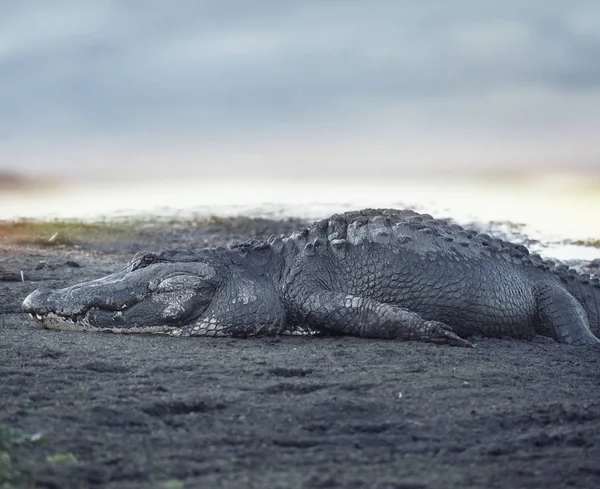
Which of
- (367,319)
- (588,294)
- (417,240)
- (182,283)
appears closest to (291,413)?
(367,319)

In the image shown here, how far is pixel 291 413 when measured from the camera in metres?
5.59

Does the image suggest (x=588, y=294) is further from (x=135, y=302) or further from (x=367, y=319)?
(x=135, y=302)

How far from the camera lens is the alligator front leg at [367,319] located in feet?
27.5

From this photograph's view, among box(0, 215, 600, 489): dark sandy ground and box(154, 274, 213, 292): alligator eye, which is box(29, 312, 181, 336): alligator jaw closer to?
box(0, 215, 600, 489): dark sandy ground

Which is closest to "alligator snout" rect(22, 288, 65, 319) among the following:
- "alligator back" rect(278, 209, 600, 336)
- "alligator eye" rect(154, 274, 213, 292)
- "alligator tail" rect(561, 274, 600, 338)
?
"alligator eye" rect(154, 274, 213, 292)

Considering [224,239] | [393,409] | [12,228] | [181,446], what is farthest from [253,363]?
[12,228]

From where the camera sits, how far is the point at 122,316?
8.53 meters

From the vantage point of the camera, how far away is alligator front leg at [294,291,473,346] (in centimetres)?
837

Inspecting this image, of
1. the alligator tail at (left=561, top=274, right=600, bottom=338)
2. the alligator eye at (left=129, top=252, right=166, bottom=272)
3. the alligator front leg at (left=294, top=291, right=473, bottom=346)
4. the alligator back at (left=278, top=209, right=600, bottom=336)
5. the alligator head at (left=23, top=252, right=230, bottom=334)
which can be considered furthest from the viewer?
the alligator tail at (left=561, top=274, right=600, bottom=338)

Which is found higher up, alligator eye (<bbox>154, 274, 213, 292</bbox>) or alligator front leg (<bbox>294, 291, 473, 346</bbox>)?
alligator eye (<bbox>154, 274, 213, 292</bbox>)

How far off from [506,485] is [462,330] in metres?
4.42

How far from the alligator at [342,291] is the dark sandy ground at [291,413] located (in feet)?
0.97

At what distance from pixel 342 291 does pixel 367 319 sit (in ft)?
1.58

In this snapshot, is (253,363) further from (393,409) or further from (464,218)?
(464,218)
